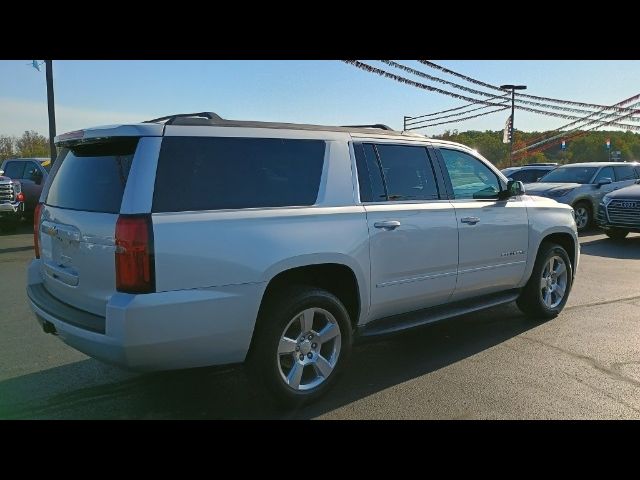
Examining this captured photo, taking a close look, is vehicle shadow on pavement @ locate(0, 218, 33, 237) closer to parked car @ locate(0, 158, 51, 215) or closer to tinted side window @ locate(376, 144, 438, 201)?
parked car @ locate(0, 158, 51, 215)

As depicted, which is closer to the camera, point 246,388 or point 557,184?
point 246,388

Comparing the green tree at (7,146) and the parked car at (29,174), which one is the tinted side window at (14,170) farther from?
the green tree at (7,146)

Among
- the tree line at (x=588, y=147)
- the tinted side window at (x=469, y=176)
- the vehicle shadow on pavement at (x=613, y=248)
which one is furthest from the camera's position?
the tree line at (x=588, y=147)

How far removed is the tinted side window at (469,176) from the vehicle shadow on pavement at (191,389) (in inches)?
55.0

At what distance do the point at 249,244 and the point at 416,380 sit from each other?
5.75 ft

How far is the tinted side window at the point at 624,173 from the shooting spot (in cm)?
1332

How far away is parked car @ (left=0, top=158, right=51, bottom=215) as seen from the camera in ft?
44.5

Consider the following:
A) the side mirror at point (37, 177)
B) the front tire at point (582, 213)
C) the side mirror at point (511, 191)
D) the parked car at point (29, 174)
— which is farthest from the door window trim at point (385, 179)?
the side mirror at point (37, 177)

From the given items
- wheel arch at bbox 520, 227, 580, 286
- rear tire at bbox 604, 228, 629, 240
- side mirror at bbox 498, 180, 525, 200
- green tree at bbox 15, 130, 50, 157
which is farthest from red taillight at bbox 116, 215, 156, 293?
green tree at bbox 15, 130, 50, 157
